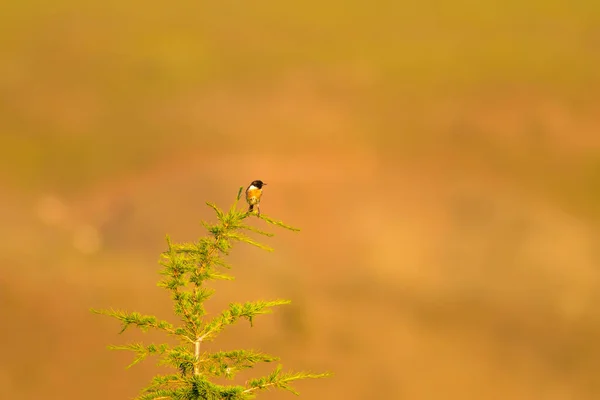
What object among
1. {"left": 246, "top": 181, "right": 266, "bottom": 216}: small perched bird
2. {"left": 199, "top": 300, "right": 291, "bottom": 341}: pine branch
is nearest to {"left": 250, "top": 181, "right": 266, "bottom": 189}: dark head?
{"left": 246, "top": 181, "right": 266, "bottom": 216}: small perched bird

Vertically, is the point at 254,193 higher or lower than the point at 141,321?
higher

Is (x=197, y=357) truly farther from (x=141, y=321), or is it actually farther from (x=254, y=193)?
(x=254, y=193)

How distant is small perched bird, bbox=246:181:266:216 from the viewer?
2395 centimetres

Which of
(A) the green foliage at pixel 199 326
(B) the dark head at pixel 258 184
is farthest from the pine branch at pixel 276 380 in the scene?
(B) the dark head at pixel 258 184

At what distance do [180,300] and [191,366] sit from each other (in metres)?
1.68

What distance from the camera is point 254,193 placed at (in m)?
24.6

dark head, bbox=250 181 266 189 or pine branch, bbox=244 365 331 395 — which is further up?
dark head, bbox=250 181 266 189

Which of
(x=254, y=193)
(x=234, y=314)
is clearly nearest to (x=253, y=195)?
(x=254, y=193)

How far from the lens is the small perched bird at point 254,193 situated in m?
24.0

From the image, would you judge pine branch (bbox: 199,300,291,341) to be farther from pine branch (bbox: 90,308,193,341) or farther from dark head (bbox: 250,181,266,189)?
dark head (bbox: 250,181,266,189)

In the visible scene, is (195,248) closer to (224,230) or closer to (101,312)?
(224,230)

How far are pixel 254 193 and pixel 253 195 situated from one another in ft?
0.75

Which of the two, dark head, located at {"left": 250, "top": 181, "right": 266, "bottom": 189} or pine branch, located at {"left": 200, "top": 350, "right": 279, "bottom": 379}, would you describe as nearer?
pine branch, located at {"left": 200, "top": 350, "right": 279, "bottom": 379}

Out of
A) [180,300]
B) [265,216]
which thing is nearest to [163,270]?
[180,300]
